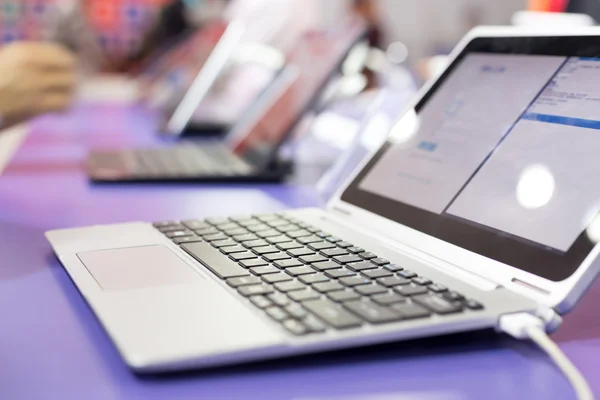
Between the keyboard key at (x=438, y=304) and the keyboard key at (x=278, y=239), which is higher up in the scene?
the keyboard key at (x=278, y=239)

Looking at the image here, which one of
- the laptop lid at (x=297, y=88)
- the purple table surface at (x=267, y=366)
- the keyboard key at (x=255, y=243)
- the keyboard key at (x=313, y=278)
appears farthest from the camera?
the laptop lid at (x=297, y=88)

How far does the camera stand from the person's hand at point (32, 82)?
3.77 ft

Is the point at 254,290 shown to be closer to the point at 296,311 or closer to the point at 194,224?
the point at 296,311

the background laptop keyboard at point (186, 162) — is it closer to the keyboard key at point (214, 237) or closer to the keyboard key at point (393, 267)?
the keyboard key at point (214, 237)

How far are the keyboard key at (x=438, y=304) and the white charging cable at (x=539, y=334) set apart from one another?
0.10 feet

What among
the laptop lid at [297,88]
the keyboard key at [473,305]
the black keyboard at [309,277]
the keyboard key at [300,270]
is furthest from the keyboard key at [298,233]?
the laptop lid at [297,88]

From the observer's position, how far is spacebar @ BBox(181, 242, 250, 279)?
52 centimetres

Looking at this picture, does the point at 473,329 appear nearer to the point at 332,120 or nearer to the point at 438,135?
the point at 438,135

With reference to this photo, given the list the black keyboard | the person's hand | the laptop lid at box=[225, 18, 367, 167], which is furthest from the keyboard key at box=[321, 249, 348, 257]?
the person's hand

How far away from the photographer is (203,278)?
20.4 inches

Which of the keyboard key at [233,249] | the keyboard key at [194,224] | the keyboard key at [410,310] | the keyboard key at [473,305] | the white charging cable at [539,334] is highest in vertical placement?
the keyboard key at [194,224]

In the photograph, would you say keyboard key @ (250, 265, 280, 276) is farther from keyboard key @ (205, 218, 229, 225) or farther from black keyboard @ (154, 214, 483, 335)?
keyboard key @ (205, 218, 229, 225)

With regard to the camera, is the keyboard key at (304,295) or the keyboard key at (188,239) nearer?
the keyboard key at (304,295)

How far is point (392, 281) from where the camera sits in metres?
0.49
